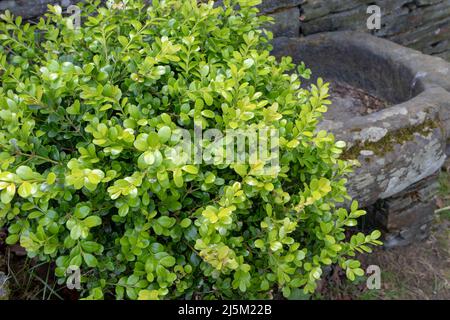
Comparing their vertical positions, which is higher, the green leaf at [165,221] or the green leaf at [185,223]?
the green leaf at [165,221]

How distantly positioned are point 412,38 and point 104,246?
3112 millimetres

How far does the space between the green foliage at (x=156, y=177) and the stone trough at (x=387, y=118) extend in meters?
0.46

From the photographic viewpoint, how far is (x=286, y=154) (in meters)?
1.54

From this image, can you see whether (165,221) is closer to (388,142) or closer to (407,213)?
(388,142)

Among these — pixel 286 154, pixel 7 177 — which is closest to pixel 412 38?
pixel 286 154

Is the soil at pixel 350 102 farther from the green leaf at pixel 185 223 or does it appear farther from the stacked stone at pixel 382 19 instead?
the green leaf at pixel 185 223

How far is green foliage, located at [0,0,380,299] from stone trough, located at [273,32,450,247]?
1.51 feet

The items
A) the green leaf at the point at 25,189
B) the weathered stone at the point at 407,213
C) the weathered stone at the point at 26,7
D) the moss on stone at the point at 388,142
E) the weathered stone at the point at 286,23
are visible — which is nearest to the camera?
the green leaf at the point at 25,189

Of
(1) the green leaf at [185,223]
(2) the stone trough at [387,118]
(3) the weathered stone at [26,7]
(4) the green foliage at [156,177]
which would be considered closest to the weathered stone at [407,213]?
(2) the stone trough at [387,118]

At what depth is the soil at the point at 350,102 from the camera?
114 inches

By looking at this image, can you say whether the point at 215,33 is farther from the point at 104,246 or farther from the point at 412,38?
the point at 412,38

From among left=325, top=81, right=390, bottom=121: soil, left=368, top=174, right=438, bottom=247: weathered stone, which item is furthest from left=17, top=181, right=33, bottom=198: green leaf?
left=325, top=81, right=390, bottom=121: soil

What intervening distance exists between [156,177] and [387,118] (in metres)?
1.31
